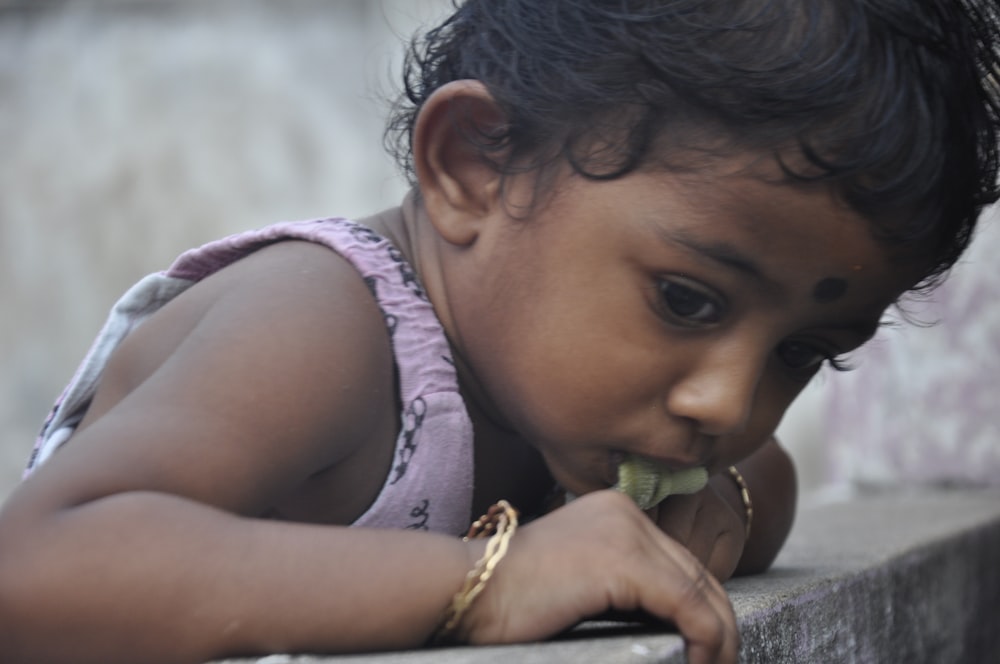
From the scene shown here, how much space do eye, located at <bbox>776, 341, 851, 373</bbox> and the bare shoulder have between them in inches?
19.6

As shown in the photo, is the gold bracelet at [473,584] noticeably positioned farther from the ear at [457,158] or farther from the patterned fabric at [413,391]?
the ear at [457,158]

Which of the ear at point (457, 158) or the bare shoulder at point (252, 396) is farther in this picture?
the ear at point (457, 158)

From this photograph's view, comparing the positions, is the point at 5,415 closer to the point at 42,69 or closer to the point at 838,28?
the point at 42,69

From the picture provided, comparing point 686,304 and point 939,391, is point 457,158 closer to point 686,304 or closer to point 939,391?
point 686,304

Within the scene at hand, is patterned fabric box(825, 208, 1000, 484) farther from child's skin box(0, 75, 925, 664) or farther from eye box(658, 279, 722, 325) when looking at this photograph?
eye box(658, 279, 722, 325)

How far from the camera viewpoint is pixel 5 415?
6.00 metres

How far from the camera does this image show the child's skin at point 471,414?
4.10 ft

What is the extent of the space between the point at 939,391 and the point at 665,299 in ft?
7.56

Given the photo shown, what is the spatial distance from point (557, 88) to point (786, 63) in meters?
0.29

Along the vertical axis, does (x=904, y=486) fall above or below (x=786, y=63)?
below

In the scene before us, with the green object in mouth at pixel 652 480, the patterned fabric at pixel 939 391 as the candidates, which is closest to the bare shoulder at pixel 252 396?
the green object in mouth at pixel 652 480

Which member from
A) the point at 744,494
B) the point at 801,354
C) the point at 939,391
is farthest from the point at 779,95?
the point at 939,391

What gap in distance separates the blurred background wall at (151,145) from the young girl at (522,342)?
11.8 ft

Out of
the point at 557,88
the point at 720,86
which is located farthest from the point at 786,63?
the point at 557,88
